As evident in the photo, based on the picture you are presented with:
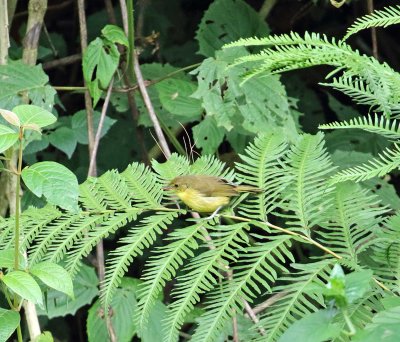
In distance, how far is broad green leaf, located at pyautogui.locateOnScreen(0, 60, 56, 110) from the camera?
263cm

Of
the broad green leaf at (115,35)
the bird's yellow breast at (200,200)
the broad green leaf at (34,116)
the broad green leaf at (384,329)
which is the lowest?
the bird's yellow breast at (200,200)

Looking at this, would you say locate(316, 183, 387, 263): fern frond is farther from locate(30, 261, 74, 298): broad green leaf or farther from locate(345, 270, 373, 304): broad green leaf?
locate(30, 261, 74, 298): broad green leaf

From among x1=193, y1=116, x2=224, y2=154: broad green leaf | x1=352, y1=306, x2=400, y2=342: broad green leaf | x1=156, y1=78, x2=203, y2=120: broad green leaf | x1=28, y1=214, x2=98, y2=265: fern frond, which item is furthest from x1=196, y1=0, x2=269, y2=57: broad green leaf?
x1=352, y1=306, x2=400, y2=342: broad green leaf

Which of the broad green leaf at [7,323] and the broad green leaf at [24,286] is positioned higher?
the broad green leaf at [24,286]

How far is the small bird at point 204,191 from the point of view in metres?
Result: 1.78

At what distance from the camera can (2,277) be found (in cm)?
154

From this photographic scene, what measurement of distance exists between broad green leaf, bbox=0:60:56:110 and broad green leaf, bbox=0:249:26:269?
1.03 metres

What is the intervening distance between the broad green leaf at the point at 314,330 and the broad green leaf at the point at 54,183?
607 millimetres

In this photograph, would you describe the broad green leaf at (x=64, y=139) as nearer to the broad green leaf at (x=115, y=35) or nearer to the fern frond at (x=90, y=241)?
the broad green leaf at (x=115, y=35)

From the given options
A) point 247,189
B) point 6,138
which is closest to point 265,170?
point 247,189

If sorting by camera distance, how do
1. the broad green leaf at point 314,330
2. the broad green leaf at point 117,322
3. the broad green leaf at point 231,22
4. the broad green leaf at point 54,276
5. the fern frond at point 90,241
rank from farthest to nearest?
the broad green leaf at point 231,22 → the broad green leaf at point 117,322 → the fern frond at point 90,241 → the broad green leaf at point 54,276 → the broad green leaf at point 314,330

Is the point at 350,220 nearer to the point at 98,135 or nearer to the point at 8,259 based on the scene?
the point at 8,259

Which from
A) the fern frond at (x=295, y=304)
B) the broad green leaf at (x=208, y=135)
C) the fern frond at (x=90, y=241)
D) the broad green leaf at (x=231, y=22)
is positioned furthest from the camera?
the broad green leaf at (x=231, y=22)

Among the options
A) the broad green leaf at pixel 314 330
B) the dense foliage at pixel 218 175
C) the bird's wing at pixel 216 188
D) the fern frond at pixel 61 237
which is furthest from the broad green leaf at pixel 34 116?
the broad green leaf at pixel 314 330
